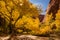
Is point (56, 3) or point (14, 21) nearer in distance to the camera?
point (14, 21)

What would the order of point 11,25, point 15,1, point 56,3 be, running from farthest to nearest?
point 56,3 < point 11,25 < point 15,1

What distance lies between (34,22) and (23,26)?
4.69ft

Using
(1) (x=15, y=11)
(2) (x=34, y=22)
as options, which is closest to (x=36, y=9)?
(2) (x=34, y=22)

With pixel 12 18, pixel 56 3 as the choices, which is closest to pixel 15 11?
pixel 12 18

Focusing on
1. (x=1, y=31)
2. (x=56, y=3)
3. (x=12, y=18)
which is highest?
(x=56, y=3)

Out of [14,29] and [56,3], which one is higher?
[56,3]

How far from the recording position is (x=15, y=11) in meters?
17.3

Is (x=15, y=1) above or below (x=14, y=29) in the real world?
above

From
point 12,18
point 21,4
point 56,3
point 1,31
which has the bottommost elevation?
point 1,31

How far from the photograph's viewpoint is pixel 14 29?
18531 millimetres

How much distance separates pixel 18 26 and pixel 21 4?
8.38 feet

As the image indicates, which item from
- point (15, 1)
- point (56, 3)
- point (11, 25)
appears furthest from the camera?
point (56, 3)

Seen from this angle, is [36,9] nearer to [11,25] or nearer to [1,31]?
[11,25]

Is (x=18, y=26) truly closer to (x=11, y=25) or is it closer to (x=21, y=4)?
(x=11, y=25)
